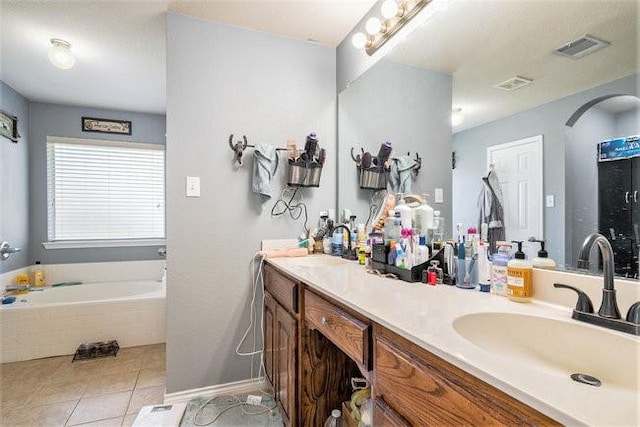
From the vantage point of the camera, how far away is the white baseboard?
1.83 meters

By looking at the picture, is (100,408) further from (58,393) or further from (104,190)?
(104,190)

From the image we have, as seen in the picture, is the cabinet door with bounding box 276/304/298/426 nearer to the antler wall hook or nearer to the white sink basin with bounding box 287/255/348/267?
the white sink basin with bounding box 287/255/348/267

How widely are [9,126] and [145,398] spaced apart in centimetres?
279

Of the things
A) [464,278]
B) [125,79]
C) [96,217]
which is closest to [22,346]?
[96,217]

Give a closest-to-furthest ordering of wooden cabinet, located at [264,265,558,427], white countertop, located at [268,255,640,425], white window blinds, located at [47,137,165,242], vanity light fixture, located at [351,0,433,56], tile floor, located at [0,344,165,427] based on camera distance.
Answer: white countertop, located at [268,255,640,425], wooden cabinet, located at [264,265,558,427], vanity light fixture, located at [351,0,433,56], tile floor, located at [0,344,165,427], white window blinds, located at [47,137,165,242]

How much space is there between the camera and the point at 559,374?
71cm

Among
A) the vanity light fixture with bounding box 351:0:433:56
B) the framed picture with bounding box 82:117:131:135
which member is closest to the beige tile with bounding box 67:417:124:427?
the vanity light fixture with bounding box 351:0:433:56

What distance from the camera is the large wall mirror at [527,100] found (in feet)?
2.72

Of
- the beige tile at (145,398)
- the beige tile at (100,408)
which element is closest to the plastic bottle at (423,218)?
the beige tile at (145,398)

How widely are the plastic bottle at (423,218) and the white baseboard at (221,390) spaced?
1401 mm

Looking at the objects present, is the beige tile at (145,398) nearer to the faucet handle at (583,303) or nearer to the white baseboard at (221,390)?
the white baseboard at (221,390)

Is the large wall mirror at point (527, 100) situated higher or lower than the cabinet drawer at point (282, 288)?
higher

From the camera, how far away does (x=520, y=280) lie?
943 millimetres

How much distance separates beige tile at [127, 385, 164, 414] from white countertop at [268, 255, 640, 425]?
1.32m
